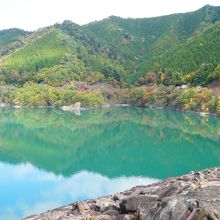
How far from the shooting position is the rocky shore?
707 inches

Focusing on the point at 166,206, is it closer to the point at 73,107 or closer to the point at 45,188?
the point at 45,188

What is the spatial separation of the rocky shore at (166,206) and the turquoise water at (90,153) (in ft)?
36.4

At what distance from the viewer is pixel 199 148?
6256 centimetres

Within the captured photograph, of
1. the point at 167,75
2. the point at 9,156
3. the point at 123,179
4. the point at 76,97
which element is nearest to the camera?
the point at 123,179

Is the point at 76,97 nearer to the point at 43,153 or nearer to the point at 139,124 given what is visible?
the point at 139,124

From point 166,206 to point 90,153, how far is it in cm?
4395

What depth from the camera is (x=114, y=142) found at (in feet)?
236

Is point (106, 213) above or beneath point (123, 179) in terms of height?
above

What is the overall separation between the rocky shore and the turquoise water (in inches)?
437

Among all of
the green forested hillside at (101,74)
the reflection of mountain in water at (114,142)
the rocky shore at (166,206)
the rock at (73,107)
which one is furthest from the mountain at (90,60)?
the rocky shore at (166,206)

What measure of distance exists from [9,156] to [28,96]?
73590mm

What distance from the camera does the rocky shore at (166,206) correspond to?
18.0 meters

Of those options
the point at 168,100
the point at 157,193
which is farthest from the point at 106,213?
the point at 168,100

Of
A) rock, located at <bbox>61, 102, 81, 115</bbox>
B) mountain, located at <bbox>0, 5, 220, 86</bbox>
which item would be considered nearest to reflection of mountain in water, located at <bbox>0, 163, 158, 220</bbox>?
rock, located at <bbox>61, 102, 81, 115</bbox>
